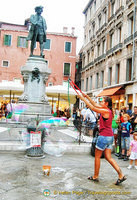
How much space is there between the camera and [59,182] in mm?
4246

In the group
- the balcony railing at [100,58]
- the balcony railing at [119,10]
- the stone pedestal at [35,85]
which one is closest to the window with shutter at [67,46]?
the balcony railing at [100,58]

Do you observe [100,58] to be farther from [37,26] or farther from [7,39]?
[37,26]

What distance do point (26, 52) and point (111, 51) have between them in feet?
49.7

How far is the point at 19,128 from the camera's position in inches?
283

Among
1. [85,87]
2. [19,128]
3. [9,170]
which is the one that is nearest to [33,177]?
[9,170]

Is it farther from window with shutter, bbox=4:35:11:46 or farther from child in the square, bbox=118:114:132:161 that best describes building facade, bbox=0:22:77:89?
child in the square, bbox=118:114:132:161

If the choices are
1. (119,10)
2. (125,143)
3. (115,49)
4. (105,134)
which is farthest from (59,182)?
(119,10)

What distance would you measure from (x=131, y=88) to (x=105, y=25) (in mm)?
10857

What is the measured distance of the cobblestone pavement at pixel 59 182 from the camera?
143 inches

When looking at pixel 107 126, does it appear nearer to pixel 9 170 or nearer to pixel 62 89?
pixel 9 170

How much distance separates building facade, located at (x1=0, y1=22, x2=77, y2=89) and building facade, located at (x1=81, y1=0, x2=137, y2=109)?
2.82 metres

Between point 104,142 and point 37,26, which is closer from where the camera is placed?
point 104,142

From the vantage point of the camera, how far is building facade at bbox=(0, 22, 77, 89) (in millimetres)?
35375

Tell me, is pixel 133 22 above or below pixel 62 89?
above
